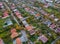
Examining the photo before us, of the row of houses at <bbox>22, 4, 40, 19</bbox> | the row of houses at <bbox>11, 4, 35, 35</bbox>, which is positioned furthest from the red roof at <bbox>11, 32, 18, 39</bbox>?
the row of houses at <bbox>22, 4, 40, 19</bbox>

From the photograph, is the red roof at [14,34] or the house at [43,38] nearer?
the house at [43,38]

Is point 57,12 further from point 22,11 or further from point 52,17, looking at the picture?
point 22,11

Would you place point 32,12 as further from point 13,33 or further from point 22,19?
point 13,33

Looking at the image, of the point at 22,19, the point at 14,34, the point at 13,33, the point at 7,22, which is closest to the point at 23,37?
the point at 14,34

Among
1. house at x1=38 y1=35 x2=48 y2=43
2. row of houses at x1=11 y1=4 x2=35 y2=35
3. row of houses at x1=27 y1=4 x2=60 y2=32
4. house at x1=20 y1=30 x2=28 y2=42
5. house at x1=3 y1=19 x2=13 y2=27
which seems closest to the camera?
house at x1=38 y1=35 x2=48 y2=43

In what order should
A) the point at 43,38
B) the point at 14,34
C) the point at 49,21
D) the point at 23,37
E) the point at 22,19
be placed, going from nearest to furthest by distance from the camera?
the point at 43,38, the point at 23,37, the point at 14,34, the point at 49,21, the point at 22,19

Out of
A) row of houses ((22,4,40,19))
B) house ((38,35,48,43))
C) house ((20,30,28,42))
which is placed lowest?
row of houses ((22,4,40,19))

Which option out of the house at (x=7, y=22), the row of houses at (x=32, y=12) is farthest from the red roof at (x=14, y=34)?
the row of houses at (x=32, y=12)

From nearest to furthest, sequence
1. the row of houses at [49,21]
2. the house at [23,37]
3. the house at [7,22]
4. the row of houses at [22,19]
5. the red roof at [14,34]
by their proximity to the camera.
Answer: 1. the house at [23,37]
2. the red roof at [14,34]
3. the row of houses at [22,19]
4. the row of houses at [49,21]
5. the house at [7,22]

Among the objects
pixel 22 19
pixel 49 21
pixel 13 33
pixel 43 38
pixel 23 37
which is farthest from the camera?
pixel 22 19

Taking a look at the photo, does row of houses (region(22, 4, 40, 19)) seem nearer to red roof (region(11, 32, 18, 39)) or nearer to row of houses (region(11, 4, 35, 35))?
row of houses (region(11, 4, 35, 35))

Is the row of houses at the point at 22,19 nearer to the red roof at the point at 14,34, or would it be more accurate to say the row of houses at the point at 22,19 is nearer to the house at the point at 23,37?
the house at the point at 23,37
